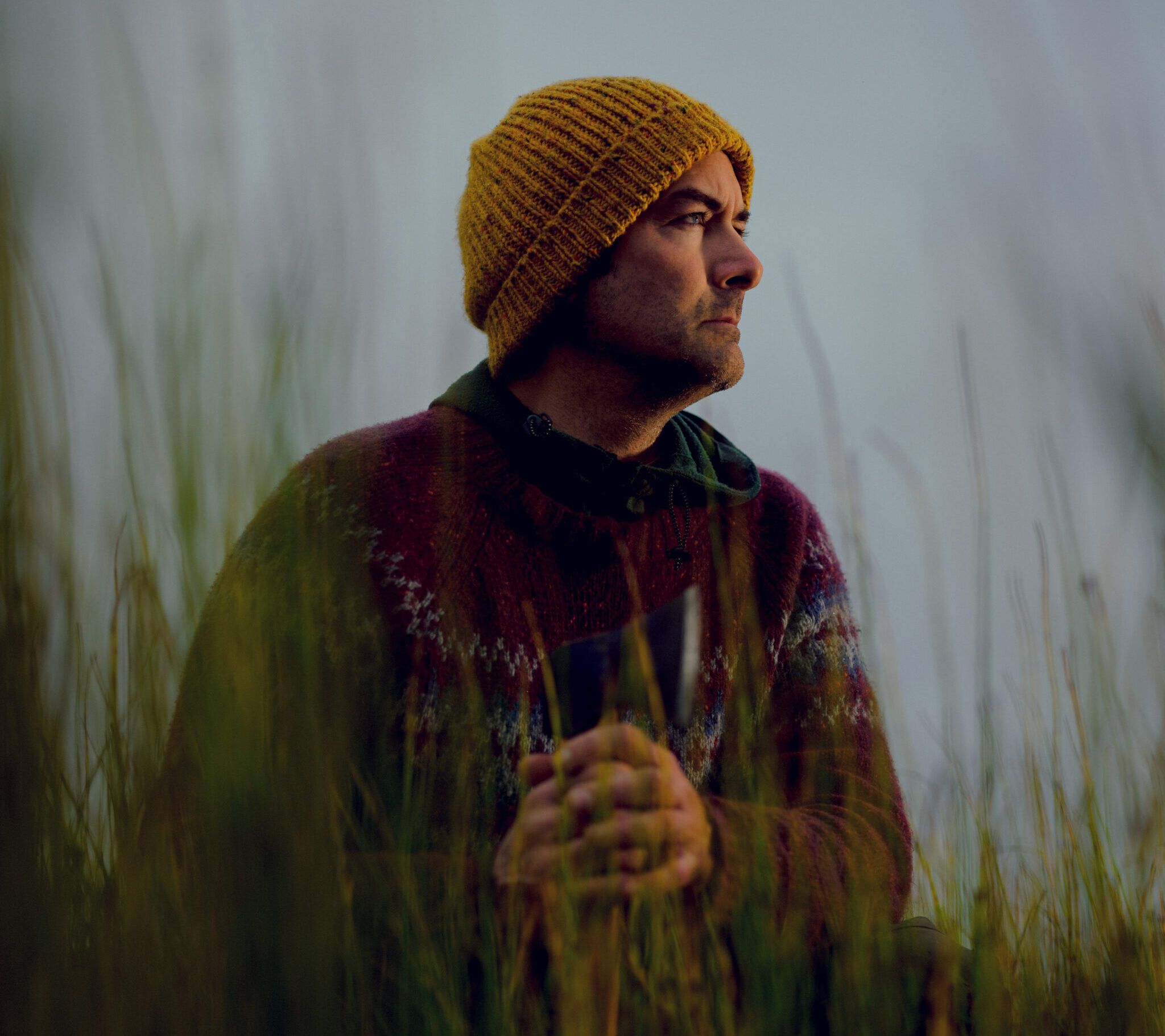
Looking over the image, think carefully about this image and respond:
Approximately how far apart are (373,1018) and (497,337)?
1537 mm

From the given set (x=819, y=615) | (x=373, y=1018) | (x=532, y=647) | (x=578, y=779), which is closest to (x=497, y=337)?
(x=532, y=647)

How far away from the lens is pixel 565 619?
189 cm

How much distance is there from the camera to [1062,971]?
124cm

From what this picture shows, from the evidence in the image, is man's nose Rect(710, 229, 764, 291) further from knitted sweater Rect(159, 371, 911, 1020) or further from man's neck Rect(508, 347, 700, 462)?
knitted sweater Rect(159, 371, 911, 1020)

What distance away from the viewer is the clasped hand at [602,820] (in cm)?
91

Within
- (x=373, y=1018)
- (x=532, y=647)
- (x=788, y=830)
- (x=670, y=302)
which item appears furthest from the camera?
(x=670, y=302)

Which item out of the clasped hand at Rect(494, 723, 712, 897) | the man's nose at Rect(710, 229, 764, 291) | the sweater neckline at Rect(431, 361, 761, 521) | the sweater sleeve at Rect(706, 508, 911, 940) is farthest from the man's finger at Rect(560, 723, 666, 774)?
the man's nose at Rect(710, 229, 764, 291)

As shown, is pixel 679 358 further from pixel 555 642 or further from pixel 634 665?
pixel 634 665

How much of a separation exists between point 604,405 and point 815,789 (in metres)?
0.81

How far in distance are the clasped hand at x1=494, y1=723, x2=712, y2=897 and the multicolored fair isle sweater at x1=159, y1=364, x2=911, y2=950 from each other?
0.09 metres

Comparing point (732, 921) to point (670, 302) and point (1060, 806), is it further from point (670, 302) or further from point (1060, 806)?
point (670, 302)

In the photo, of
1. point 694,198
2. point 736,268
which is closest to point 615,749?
point 736,268

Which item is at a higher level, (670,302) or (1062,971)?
(670,302)

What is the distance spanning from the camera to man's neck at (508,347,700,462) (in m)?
2.02
